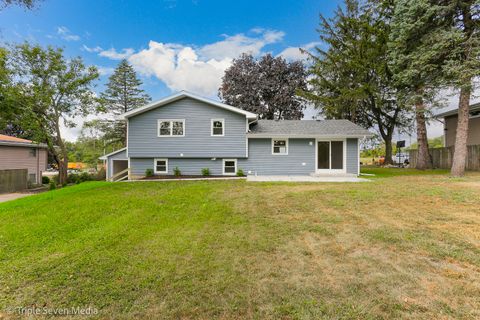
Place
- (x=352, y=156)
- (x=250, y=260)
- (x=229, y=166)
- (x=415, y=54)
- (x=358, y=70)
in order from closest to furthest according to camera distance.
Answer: (x=250, y=260), (x=415, y=54), (x=352, y=156), (x=229, y=166), (x=358, y=70)

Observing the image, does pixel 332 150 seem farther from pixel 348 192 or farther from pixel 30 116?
pixel 30 116

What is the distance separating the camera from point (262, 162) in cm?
1358

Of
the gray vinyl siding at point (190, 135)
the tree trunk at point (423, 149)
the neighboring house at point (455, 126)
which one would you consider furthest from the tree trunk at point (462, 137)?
the gray vinyl siding at point (190, 135)

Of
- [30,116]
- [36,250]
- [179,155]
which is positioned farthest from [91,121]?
[36,250]

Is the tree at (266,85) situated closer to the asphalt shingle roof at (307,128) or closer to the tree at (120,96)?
the asphalt shingle roof at (307,128)

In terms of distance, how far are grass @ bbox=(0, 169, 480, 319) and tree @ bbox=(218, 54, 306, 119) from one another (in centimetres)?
2317

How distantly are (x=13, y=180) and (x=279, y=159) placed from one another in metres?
19.1

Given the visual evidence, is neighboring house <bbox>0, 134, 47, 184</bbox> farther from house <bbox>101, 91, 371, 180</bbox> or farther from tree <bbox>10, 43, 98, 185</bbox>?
house <bbox>101, 91, 371, 180</bbox>

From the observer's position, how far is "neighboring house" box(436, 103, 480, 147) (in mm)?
15195

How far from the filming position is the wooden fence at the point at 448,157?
13906mm

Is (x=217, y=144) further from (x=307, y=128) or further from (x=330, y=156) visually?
(x=330, y=156)

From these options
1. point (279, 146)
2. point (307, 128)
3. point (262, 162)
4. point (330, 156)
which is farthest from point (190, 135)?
point (330, 156)

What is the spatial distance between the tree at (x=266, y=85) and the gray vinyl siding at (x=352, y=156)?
50.8 feet

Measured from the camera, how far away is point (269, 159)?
13.6 meters
